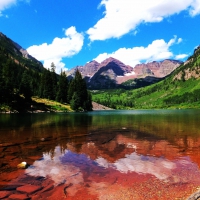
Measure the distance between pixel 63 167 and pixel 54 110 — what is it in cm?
11122

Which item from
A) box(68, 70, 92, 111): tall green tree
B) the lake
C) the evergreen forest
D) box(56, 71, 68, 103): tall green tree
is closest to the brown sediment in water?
the lake

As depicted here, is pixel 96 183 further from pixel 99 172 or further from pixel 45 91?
pixel 45 91

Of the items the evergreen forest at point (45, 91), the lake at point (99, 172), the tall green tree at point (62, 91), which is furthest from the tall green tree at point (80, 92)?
the lake at point (99, 172)

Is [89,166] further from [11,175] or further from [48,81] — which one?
[48,81]

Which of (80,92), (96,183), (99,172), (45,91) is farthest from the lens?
(45,91)

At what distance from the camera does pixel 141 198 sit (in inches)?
419

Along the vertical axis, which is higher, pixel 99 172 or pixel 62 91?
pixel 62 91

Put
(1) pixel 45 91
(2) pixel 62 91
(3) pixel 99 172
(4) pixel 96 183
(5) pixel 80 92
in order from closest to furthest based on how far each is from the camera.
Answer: (4) pixel 96 183 → (3) pixel 99 172 → (5) pixel 80 92 → (1) pixel 45 91 → (2) pixel 62 91

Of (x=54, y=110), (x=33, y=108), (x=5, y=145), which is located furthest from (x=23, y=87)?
(x=5, y=145)

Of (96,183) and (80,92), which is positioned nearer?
(96,183)

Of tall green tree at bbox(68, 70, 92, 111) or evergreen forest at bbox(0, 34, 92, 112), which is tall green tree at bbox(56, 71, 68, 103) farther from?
tall green tree at bbox(68, 70, 92, 111)

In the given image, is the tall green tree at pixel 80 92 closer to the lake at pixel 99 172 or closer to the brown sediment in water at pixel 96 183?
the lake at pixel 99 172

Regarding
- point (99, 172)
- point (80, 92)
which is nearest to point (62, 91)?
point (80, 92)

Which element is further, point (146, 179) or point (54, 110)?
point (54, 110)
